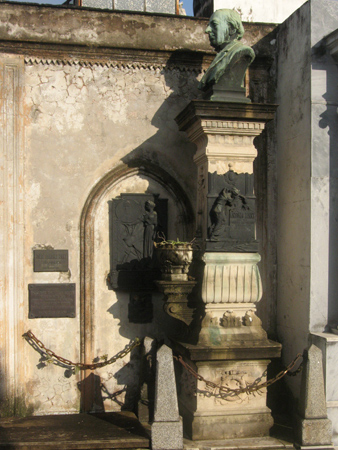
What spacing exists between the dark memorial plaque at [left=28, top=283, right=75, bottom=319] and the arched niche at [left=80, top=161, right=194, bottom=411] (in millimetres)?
167

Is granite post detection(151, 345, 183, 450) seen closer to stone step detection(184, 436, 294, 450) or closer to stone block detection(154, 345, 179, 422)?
stone block detection(154, 345, 179, 422)

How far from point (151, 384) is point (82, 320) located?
132 centimetres

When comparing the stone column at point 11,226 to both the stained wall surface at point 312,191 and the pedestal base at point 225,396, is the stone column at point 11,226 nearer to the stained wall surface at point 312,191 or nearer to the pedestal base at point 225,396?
the pedestal base at point 225,396

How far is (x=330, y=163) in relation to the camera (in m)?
7.46

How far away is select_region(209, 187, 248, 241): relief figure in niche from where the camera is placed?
23.8ft

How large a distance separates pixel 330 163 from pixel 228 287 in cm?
210

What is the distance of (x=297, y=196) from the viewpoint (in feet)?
25.7

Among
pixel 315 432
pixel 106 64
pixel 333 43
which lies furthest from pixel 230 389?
pixel 106 64

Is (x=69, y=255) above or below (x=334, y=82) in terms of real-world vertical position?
below

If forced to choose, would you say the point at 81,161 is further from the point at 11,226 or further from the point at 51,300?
the point at 51,300

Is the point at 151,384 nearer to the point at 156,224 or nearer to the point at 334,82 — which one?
the point at 156,224

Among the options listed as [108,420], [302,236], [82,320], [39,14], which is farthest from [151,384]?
[39,14]

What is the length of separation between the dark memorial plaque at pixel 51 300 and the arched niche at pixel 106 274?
0.17 meters

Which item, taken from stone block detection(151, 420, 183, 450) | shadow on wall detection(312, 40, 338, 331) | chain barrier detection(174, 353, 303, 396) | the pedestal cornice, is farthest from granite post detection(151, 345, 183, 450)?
the pedestal cornice
